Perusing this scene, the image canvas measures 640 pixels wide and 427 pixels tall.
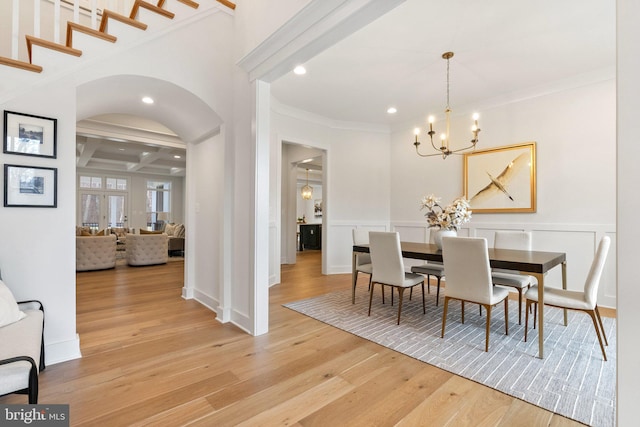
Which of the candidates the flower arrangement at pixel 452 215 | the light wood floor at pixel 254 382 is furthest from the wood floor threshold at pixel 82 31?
the flower arrangement at pixel 452 215

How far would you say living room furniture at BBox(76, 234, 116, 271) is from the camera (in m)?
5.58

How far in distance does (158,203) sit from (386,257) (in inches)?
421

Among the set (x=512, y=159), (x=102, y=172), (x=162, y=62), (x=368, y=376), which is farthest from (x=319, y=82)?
(x=102, y=172)

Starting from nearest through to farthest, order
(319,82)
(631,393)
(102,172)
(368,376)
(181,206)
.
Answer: (631,393)
(368,376)
(319,82)
(102,172)
(181,206)

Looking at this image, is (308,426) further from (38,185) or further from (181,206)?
(181,206)

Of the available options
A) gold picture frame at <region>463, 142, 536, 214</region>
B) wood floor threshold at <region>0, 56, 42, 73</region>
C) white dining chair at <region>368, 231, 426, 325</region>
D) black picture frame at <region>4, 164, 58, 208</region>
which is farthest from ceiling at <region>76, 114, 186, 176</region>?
gold picture frame at <region>463, 142, 536, 214</region>

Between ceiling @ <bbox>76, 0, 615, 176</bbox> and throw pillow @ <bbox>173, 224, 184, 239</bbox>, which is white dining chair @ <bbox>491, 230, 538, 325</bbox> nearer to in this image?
→ ceiling @ <bbox>76, 0, 615, 176</bbox>

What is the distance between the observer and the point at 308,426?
1.53 meters

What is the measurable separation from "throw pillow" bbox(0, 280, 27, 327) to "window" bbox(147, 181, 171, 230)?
1001cm

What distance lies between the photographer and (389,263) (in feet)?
10.1

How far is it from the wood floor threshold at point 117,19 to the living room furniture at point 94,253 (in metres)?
4.65

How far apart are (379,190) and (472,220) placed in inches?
69.1

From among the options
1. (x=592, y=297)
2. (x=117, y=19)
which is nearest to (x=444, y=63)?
(x=592, y=297)

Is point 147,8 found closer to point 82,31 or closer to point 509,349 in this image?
point 82,31
